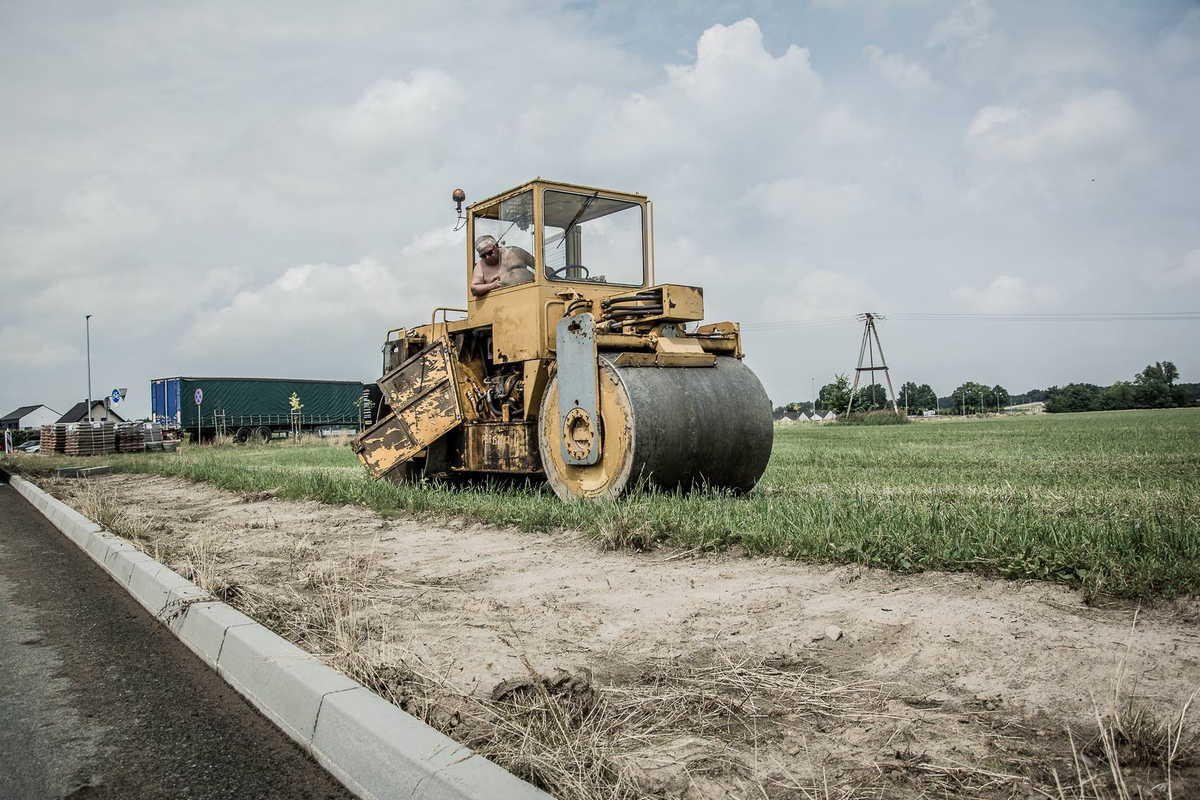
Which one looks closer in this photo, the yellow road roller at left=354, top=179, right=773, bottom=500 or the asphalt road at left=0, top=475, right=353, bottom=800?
the asphalt road at left=0, top=475, right=353, bottom=800

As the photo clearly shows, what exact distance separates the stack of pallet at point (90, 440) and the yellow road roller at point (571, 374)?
21.2 meters

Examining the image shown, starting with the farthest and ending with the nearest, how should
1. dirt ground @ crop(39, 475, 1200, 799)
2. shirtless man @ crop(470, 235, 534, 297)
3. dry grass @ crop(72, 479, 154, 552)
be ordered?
shirtless man @ crop(470, 235, 534, 297) < dry grass @ crop(72, 479, 154, 552) < dirt ground @ crop(39, 475, 1200, 799)

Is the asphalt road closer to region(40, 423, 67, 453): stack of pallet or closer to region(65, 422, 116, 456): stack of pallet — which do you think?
region(65, 422, 116, 456): stack of pallet

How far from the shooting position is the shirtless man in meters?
9.73

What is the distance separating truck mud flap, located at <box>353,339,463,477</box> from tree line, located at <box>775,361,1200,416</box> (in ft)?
188

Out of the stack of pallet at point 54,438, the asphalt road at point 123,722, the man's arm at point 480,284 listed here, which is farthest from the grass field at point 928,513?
the stack of pallet at point 54,438

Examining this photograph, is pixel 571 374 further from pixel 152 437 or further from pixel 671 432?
pixel 152 437

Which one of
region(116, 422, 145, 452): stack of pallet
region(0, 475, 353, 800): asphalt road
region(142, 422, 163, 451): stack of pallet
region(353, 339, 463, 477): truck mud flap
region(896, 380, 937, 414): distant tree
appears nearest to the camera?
region(0, 475, 353, 800): asphalt road

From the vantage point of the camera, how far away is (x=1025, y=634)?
3586mm

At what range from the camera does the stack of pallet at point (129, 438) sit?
96.0 feet

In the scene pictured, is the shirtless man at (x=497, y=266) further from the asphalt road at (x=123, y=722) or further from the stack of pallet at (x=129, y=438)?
the stack of pallet at (x=129, y=438)

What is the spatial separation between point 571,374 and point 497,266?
225 centimetres

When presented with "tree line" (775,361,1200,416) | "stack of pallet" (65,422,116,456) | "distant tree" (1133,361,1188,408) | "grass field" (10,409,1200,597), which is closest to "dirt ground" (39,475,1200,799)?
"grass field" (10,409,1200,597)

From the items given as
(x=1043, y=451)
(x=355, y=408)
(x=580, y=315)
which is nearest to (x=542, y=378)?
(x=580, y=315)
